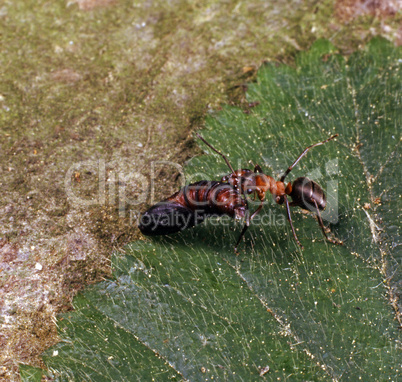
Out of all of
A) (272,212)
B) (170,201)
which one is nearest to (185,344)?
(170,201)

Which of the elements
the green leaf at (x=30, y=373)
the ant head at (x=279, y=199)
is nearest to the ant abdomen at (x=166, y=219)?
the ant head at (x=279, y=199)

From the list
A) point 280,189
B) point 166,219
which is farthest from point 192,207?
point 280,189

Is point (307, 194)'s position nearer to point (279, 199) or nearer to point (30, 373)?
point (279, 199)

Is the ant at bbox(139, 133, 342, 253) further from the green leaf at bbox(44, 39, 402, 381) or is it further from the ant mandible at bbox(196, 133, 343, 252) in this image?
the green leaf at bbox(44, 39, 402, 381)

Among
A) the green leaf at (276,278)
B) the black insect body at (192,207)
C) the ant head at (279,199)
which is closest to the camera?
the green leaf at (276,278)

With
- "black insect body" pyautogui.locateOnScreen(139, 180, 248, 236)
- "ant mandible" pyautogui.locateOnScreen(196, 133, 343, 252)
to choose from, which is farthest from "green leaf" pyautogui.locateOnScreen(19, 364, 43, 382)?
"ant mandible" pyautogui.locateOnScreen(196, 133, 343, 252)

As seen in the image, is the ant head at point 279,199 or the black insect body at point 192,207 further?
the ant head at point 279,199

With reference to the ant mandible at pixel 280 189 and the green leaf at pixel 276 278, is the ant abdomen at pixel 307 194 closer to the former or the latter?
the ant mandible at pixel 280 189
